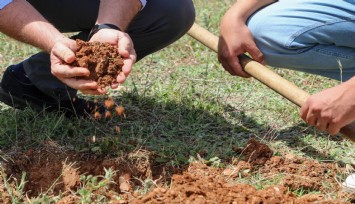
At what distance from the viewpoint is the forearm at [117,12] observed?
2.91m

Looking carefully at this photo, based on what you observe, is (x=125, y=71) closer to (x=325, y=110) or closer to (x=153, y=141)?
(x=153, y=141)

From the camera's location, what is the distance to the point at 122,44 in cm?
272

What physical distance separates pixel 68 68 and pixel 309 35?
1247mm

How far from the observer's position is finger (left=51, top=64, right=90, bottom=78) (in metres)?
2.54

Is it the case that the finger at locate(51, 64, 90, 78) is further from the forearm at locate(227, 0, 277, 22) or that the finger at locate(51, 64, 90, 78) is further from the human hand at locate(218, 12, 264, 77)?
the forearm at locate(227, 0, 277, 22)

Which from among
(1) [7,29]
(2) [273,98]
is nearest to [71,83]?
(1) [7,29]

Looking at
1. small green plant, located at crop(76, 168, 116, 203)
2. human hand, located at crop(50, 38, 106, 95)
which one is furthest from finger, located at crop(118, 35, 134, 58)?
small green plant, located at crop(76, 168, 116, 203)

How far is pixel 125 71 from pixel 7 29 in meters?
0.55

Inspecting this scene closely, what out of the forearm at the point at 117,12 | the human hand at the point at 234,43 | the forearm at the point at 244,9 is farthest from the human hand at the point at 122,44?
the forearm at the point at 244,9

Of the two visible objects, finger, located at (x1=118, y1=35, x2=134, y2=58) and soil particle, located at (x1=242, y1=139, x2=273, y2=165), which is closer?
finger, located at (x1=118, y1=35, x2=134, y2=58)

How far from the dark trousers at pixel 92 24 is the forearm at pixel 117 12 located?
283 millimetres

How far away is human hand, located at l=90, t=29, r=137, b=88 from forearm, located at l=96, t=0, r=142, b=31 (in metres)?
0.11

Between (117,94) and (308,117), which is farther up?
(308,117)

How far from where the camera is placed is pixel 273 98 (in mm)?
3844
